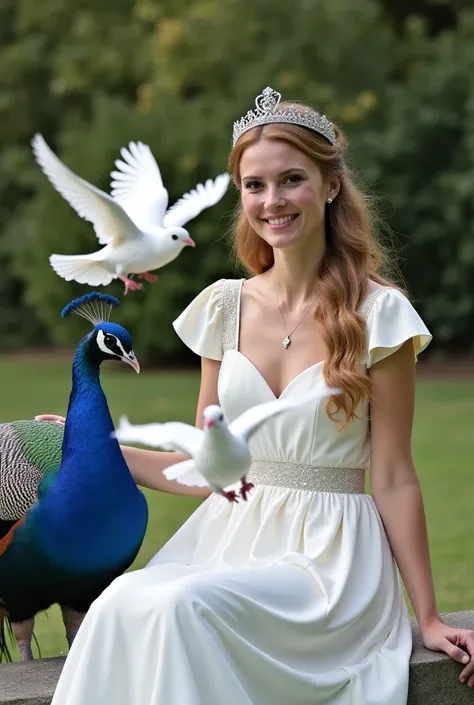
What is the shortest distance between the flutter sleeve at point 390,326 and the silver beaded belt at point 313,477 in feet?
0.92

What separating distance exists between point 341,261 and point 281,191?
269 mm

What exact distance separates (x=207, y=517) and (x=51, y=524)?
1.37ft

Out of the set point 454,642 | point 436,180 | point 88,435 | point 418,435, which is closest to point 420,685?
point 454,642

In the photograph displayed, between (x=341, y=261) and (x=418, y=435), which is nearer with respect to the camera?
(x=341, y=261)

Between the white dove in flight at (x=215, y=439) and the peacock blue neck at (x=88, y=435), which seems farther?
the peacock blue neck at (x=88, y=435)

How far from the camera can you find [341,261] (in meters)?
2.80

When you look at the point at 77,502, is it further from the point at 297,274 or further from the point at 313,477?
the point at 297,274

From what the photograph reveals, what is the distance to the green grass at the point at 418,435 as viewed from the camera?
5924 mm

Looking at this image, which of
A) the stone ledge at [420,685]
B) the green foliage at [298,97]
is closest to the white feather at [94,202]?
the stone ledge at [420,685]

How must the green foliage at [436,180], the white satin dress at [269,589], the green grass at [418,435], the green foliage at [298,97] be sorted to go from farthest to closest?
the green foliage at [436,180], the green foliage at [298,97], the green grass at [418,435], the white satin dress at [269,589]

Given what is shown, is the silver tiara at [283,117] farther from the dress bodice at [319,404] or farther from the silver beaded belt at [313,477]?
the silver beaded belt at [313,477]

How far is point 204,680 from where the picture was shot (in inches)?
86.1

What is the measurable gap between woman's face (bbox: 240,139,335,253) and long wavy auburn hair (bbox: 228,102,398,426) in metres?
0.03

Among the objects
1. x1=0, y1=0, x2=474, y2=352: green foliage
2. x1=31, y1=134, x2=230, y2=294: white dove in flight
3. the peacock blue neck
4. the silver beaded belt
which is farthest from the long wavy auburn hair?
x1=0, y1=0, x2=474, y2=352: green foliage
